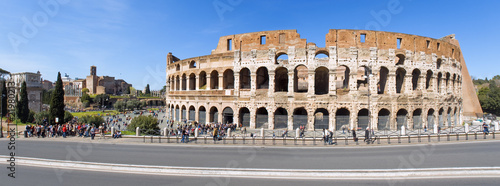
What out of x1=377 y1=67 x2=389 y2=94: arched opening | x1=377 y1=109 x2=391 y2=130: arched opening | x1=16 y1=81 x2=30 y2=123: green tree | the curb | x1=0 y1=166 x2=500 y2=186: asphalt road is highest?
x1=377 y1=67 x2=389 y2=94: arched opening

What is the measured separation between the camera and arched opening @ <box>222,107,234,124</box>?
1032 inches

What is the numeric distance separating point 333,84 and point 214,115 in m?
13.9

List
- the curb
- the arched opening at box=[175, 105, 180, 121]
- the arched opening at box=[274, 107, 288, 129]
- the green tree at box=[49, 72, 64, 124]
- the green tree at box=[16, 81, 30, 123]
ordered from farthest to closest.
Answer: the arched opening at box=[175, 105, 180, 121]
the green tree at box=[16, 81, 30, 123]
the green tree at box=[49, 72, 64, 124]
the arched opening at box=[274, 107, 288, 129]
the curb

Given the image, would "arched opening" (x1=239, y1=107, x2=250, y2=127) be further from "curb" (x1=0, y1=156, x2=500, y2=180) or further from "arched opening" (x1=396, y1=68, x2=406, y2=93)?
"arched opening" (x1=396, y1=68, x2=406, y2=93)

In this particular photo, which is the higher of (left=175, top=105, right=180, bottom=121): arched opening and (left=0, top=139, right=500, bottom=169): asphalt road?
(left=175, top=105, right=180, bottom=121): arched opening

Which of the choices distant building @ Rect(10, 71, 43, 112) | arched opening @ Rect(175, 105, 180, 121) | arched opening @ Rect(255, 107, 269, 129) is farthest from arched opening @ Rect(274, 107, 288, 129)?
distant building @ Rect(10, 71, 43, 112)

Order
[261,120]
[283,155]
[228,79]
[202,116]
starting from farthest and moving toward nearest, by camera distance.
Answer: [228,79], [202,116], [261,120], [283,155]

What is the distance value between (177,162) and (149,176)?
6.92 feet

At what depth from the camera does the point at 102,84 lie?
327ft

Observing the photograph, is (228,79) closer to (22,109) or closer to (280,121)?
(280,121)

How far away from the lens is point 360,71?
36.2 metres

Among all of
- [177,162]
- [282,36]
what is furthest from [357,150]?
[282,36]

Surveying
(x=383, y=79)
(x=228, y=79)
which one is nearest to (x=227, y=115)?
(x=228, y=79)

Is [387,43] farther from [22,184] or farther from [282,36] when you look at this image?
[22,184]
